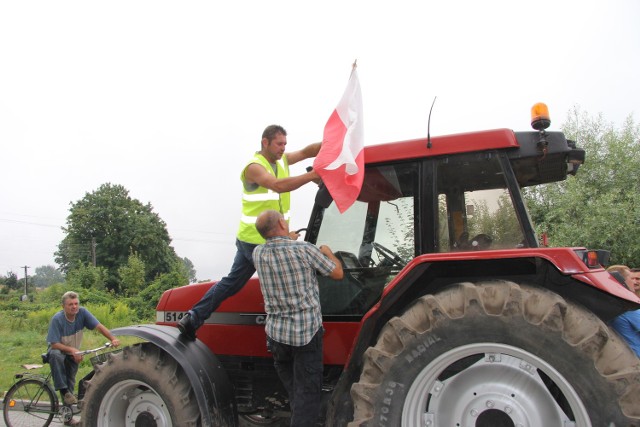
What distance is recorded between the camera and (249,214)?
3.58m

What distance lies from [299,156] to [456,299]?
77.0 inches

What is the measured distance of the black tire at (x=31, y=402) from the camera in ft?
19.9

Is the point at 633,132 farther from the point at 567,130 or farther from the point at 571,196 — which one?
the point at 571,196

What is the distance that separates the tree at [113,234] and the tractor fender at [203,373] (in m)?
55.6

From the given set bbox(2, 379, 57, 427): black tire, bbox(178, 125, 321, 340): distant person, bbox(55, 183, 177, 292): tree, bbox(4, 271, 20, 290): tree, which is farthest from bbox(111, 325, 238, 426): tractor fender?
bbox(4, 271, 20, 290): tree

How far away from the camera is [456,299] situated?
257 cm

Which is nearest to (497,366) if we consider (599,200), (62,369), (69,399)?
(69,399)

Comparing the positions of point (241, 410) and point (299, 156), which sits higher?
point (299, 156)

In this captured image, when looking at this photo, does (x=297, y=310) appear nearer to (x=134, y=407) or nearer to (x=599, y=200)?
(x=134, y=407)

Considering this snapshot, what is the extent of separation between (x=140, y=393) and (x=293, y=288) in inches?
62.2

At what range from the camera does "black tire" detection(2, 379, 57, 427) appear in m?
6.08

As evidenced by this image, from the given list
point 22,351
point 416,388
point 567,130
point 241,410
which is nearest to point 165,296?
point 241,410

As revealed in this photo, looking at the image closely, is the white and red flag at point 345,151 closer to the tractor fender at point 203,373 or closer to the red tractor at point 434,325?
the red tractor at point 434,325

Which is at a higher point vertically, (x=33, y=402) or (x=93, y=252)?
(x=93, y=252)
